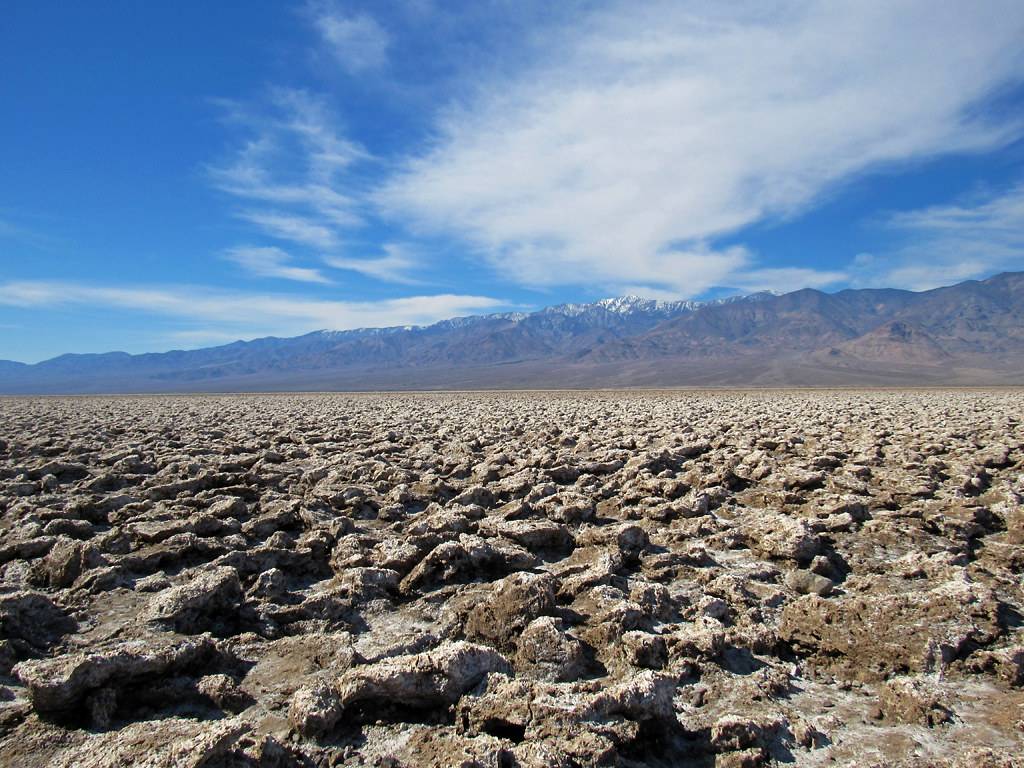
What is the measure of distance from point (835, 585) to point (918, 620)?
82cm

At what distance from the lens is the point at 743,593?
12.8 ft

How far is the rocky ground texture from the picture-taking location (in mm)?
2465

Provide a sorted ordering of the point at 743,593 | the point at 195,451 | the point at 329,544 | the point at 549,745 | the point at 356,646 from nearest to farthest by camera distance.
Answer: the point at 549,745
the point at 356,646
the point at 743,593
the point at 329,544
the point at 195,451

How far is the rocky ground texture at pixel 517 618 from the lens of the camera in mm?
2465

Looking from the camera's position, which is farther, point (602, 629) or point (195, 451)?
point (195, 451)

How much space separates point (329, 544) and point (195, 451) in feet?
20.3

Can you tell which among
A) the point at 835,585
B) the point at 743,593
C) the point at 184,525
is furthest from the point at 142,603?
the point at 835,585

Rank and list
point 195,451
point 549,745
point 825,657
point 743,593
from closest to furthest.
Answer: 1. point 549,745
2. point 825,657
3. point 743,593
4. point 195,451

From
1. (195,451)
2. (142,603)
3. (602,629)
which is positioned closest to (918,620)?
(602,629)

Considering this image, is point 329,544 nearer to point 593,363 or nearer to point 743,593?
point 743,593

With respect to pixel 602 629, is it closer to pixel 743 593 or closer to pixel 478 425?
pixel 743 593

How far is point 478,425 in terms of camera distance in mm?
14812

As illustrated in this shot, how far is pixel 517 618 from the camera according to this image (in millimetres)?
3410

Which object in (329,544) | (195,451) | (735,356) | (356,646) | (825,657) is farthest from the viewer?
(735,356)
